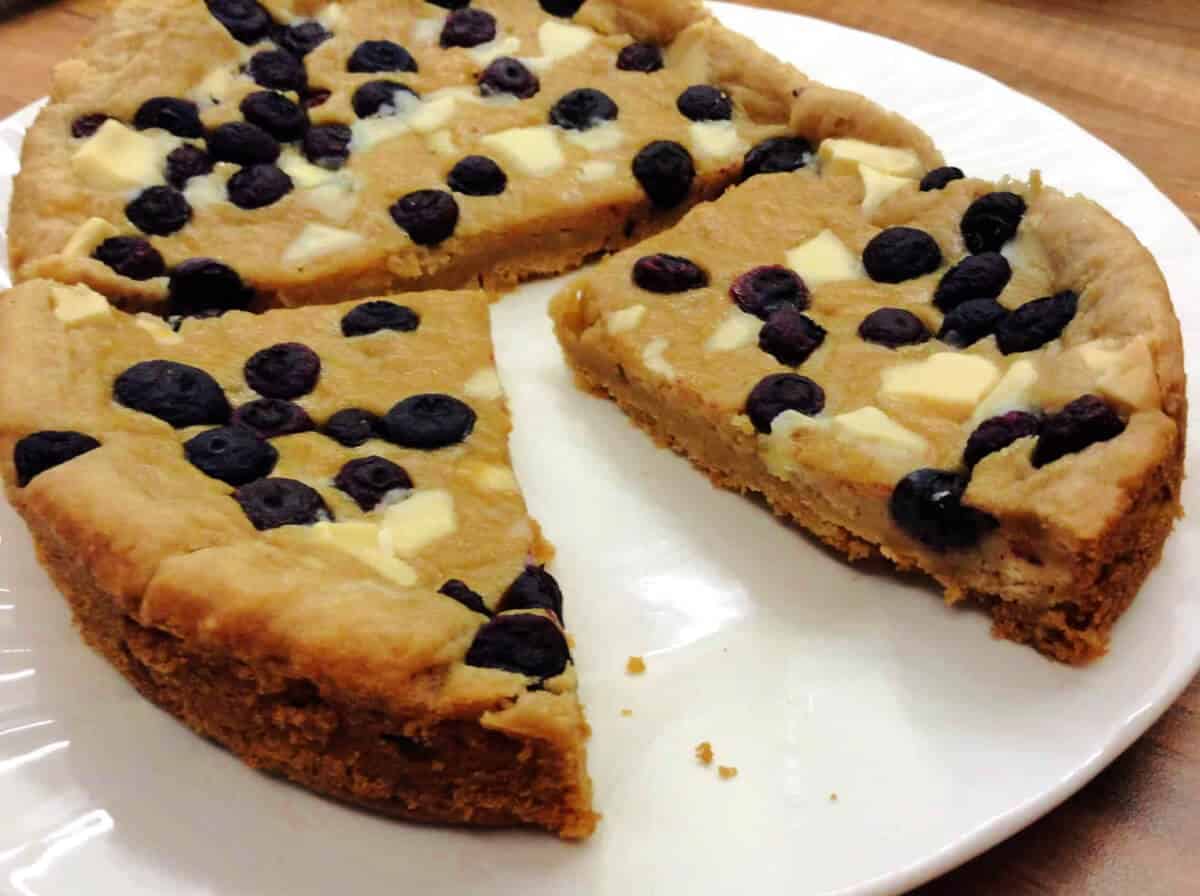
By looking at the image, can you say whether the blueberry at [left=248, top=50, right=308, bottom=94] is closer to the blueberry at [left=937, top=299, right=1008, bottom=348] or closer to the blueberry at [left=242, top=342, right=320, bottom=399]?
the blueberry at [left=242, top=342, right=320, bottom=399]

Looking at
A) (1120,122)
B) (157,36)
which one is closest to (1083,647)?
(1120,122)

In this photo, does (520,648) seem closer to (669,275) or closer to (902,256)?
(669,275)

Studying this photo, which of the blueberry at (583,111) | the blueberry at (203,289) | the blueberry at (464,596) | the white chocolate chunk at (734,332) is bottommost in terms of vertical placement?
A: the blueberry at (203,289)

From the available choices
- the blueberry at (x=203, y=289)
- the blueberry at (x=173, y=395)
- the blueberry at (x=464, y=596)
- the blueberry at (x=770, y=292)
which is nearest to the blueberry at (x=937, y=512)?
the blueberry at (x=770, y=292)

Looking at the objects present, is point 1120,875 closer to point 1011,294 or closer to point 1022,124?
point 1011,294

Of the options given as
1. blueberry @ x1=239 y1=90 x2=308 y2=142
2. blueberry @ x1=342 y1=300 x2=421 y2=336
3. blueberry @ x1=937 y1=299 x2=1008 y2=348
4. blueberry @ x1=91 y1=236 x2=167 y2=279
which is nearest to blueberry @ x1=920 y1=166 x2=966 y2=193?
blueberry @ x1=937 y1=299 x2=1008 y2=348

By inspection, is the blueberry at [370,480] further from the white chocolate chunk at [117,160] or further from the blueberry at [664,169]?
the blueberry at [664,169]
